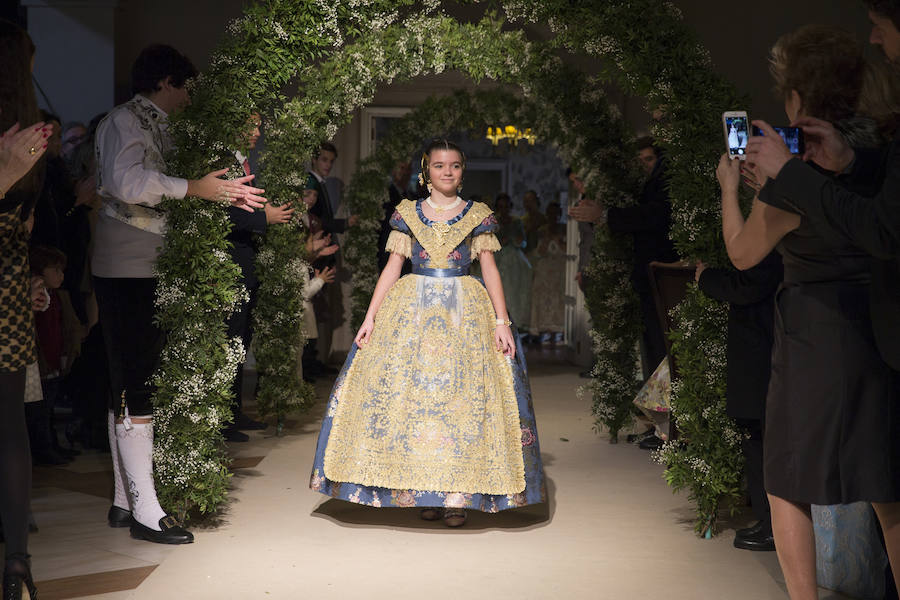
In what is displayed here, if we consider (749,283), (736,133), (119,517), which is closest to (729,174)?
(736,133)

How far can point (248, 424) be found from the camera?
6055 millimetres

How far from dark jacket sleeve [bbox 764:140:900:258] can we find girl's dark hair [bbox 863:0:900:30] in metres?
Answer: 0.28

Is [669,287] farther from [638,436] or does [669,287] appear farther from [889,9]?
[889,9]

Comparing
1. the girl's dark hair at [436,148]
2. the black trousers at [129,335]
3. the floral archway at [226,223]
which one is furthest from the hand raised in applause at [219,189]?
the girl's dark hair at [436,148]

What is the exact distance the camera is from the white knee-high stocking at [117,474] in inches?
151

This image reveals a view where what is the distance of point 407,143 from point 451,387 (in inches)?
178

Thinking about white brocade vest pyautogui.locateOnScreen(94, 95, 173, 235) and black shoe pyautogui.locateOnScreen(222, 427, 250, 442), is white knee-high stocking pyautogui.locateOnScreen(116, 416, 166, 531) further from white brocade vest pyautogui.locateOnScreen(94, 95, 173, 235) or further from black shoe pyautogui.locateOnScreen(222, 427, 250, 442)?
black shoe pyautogui.locateOnScreen(222, 427, 250, 442)

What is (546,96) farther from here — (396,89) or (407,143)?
(396,89)

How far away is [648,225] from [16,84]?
134 inches

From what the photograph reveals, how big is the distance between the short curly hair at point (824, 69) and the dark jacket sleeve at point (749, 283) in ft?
3.35

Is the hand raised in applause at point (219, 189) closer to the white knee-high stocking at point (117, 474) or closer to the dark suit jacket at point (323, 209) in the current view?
the white knee-high stocking at point (117, 474)

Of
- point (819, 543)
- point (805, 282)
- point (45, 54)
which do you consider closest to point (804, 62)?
point (805, 282)

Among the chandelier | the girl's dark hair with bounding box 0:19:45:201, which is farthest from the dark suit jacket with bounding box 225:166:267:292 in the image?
the chandelier

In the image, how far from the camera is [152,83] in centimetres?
379
